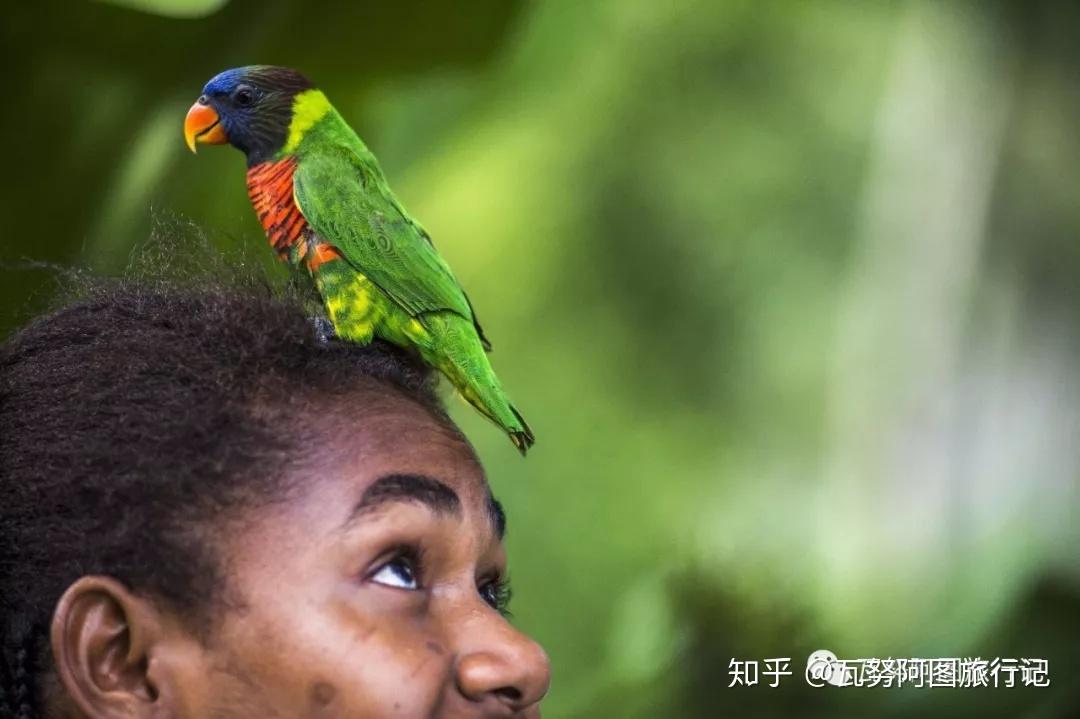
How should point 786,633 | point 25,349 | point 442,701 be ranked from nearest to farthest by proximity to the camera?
point 442,701 → point 25,349 → point 786,633

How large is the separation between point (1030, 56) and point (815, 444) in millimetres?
500

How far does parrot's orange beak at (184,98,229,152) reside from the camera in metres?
0.97

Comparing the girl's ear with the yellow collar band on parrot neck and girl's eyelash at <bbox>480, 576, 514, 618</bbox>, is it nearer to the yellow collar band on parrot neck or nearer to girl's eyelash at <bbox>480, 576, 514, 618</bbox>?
girl's eyelash at <bbox>480, 576, 514, 618</bbox>

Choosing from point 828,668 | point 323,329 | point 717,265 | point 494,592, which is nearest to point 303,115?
point 323,329

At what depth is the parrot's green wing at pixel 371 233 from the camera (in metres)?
0.90

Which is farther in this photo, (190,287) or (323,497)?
(190,287)

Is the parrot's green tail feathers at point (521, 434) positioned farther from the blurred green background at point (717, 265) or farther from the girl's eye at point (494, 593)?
the blurred green background at point (717, 265)

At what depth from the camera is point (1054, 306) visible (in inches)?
53.6

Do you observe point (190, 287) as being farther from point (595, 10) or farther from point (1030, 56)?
point (1030, 56)

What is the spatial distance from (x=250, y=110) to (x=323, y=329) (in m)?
0.19

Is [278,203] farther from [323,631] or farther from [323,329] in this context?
[323,631]

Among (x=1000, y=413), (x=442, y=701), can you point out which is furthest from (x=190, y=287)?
(x=1000, y=413)

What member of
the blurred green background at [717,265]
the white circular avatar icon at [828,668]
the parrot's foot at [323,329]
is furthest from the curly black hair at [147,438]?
the white circular avatar icon at [828,668]

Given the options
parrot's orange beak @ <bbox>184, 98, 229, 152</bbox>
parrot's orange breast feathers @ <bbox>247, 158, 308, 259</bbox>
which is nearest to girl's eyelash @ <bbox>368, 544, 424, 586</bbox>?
parrot's orange breast feathers @ <bbox>247, 158, 308, 259</bbox>
